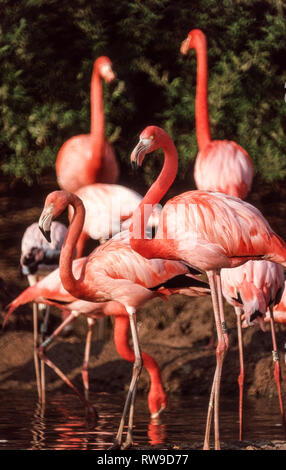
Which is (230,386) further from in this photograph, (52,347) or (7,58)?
(7,58)

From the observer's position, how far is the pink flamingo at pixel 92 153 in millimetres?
7762

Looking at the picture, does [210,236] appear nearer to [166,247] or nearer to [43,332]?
[166,247]

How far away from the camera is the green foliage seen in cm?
862

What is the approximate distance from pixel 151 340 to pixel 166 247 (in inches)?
162

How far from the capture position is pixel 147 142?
463 cm

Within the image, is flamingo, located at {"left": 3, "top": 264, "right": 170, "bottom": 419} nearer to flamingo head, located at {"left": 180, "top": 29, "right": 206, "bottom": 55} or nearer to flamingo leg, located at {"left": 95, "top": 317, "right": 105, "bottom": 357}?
flamingo leg, located at {"left": 95, "top": 317, "right": 105, "bottom": 357}

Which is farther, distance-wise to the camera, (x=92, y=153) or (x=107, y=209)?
(x=92, y=153)

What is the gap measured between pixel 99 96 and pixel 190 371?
2.37 meters

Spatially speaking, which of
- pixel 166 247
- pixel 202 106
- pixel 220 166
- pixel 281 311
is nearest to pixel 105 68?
pixel 202 106

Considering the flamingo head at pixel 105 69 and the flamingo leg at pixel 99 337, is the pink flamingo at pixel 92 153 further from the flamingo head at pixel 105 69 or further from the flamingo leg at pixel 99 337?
the flamingo leg at pixel 99 337

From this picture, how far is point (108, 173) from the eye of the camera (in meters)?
8.00

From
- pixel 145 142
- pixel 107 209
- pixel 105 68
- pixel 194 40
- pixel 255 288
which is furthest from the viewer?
pixel 105 68

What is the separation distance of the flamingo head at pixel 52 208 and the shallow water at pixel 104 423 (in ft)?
3.65
